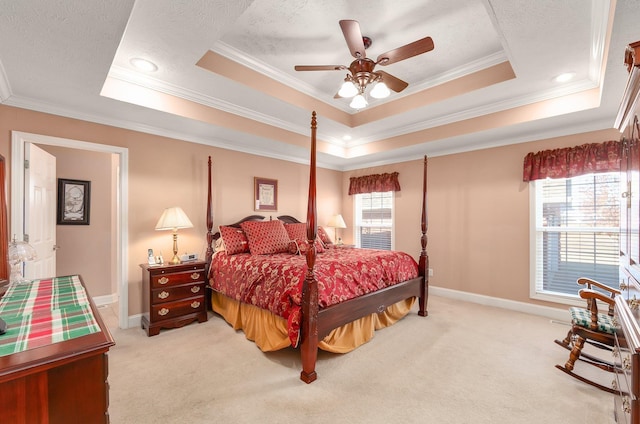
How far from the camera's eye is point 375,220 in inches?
214

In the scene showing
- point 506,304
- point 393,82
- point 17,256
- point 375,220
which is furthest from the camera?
point 375,220

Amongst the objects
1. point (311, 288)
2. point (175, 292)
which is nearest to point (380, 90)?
point (311, 288)

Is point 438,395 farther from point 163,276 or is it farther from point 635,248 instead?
point 163,276

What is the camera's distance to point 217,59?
263 centimetres

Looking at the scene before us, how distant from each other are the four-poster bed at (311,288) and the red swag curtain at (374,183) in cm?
148

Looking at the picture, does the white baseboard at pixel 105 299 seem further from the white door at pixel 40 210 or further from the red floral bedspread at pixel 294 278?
the red floral bedspread at pixel 294 278

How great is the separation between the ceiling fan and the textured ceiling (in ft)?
1.19

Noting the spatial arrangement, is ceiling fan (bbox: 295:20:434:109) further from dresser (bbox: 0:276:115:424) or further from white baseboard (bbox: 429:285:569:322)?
white baseboard (bbox: 429:285:569:322)

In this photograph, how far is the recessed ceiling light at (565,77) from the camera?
264cm

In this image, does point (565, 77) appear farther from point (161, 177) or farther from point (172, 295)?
point (172, 295)

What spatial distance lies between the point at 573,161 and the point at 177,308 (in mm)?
4924

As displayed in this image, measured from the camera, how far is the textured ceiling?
178cm

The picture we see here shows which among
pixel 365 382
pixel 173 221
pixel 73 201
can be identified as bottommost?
pixel 365 382

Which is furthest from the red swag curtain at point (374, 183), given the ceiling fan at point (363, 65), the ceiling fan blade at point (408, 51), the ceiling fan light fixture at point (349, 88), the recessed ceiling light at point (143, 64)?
the recessed ceiling light at point (143, 64)
